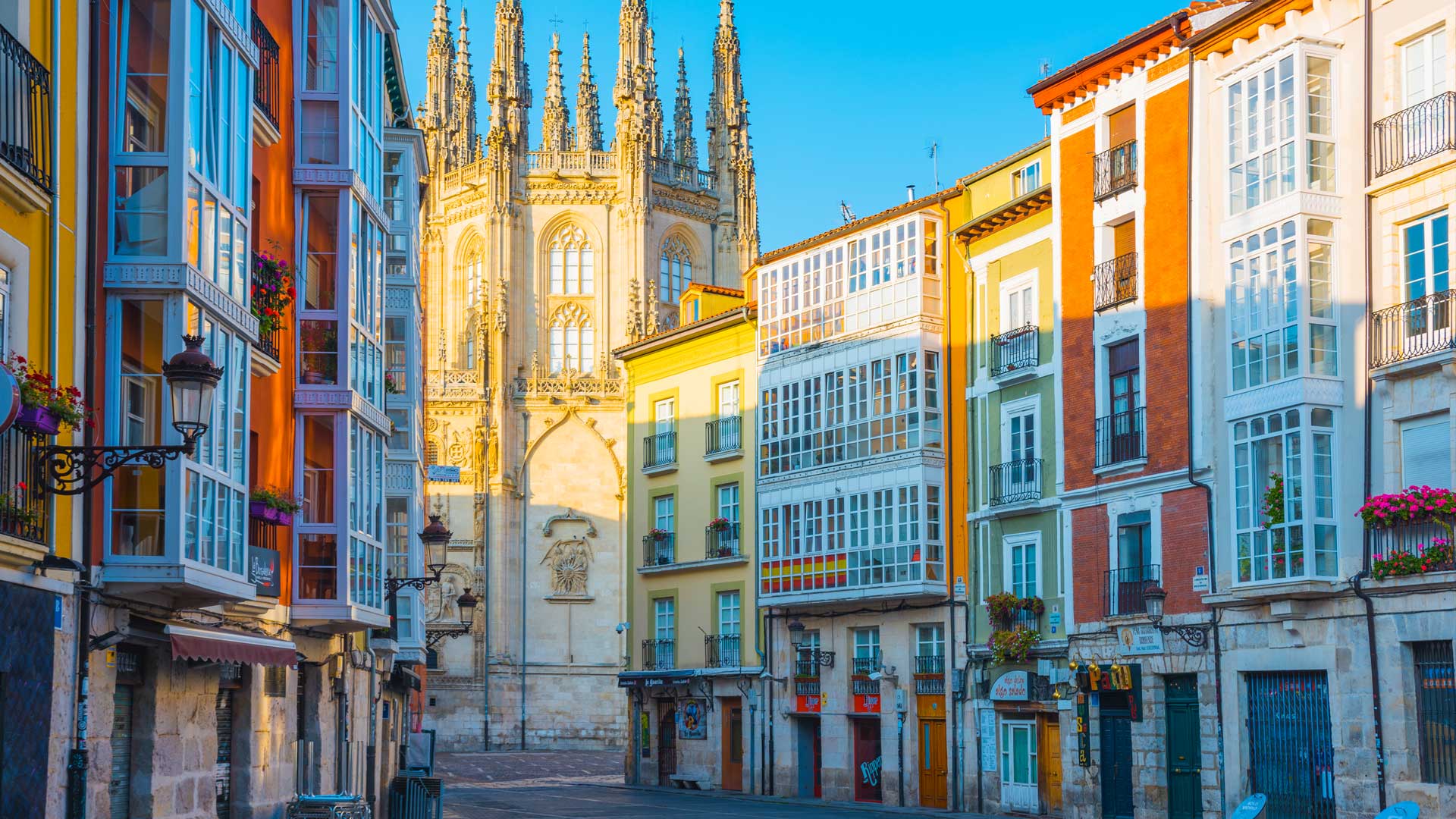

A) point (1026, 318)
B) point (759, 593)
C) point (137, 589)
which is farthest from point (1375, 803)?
point (759, 593)

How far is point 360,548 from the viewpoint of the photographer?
2412cm

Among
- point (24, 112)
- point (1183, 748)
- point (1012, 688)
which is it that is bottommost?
point (1183, 748)

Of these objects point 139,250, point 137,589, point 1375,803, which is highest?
point 139,250

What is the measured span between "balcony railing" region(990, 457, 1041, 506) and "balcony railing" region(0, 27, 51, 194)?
76.0ft

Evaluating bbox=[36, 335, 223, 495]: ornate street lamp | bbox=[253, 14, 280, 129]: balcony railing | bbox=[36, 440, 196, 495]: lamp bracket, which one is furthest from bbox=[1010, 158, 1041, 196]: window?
bbox=[36, 335, 223, 495]: ornate street lamp

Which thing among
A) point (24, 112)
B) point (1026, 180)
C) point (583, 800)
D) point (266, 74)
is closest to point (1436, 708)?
point (1026, 180)

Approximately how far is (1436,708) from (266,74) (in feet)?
55.5

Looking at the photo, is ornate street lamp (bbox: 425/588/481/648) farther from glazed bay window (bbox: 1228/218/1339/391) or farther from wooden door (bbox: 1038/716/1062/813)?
glazed bay window (bbox: 1228/218/1339/391)

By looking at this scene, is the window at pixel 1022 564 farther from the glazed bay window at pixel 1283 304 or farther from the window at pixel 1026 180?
the glazed bay window at pixel 1283 304

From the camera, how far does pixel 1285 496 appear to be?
25.7m

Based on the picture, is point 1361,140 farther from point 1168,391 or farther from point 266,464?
point 266,464

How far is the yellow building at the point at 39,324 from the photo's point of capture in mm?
14094

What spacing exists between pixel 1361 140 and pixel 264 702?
54.8ft

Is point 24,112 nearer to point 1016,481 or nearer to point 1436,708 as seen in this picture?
point 1436,708
